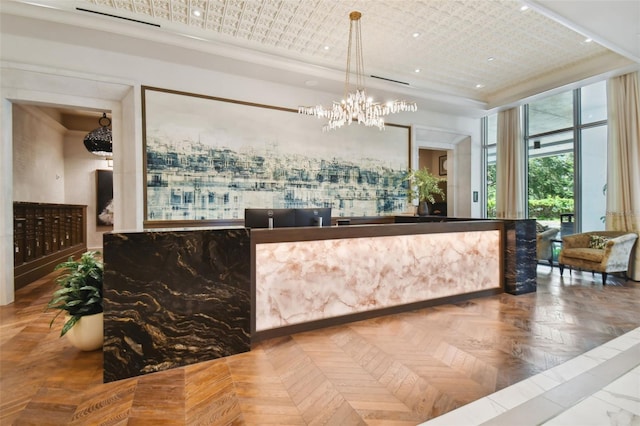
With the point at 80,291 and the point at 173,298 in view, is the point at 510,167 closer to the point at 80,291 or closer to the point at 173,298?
the point at 173,298

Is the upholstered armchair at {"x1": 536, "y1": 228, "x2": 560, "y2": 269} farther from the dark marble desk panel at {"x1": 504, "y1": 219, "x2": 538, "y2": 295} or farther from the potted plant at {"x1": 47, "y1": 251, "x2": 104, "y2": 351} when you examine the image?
the potted plant at {"x1": 47, "y1": 251, "x2": 104, "y2": 351}

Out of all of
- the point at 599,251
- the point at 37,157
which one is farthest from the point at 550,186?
Answer: the point at 37,157

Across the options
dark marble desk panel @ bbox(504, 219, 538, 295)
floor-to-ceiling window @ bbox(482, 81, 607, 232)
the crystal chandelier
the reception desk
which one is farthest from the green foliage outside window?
the crystal chandelier

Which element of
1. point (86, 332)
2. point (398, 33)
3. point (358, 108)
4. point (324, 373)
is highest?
point (398, 33)

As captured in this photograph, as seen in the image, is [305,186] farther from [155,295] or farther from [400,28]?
[155,295]

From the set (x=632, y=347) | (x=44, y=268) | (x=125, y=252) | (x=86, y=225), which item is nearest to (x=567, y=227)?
(x=632, y=347)

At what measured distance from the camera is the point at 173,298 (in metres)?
2.48

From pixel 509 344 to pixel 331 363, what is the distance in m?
1.66

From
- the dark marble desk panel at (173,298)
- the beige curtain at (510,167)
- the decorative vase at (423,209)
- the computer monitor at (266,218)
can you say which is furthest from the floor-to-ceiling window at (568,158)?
the dark marble desk panel at (173,298)

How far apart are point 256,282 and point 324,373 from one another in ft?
3.21

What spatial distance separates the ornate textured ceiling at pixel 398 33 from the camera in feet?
13.6

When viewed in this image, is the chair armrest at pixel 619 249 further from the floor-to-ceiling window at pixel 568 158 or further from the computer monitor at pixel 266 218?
the computer monitor at pixel 266 218

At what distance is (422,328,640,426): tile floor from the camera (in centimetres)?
181

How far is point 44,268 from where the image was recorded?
19.1 ft
